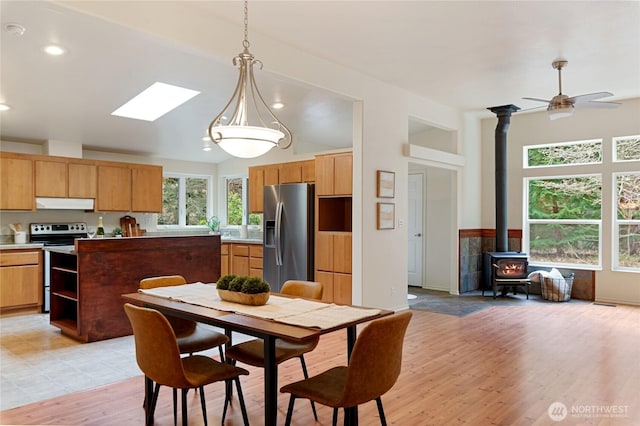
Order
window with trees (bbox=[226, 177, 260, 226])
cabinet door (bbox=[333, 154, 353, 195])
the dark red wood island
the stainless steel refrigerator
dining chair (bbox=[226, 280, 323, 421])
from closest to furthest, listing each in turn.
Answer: dining chair (bbox=[226, 280, 323, 421]), the dark red wood island, cabinet door (bbox=[333, 154, 353, 195]), the stainless steel refrigerator, window with trees (bbox=[226, 177, 260, 226])

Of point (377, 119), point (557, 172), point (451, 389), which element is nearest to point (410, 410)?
point (451, 389)

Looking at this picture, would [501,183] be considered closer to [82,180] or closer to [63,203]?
[82,180]

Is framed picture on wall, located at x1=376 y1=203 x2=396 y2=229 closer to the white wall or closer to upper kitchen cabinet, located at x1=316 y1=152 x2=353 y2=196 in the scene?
upper kitchen cabinet, located at x1=316 y1=152 x2=353 y2=196

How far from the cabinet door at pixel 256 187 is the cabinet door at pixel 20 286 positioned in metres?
3.15

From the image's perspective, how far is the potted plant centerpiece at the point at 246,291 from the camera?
2473 millimetres

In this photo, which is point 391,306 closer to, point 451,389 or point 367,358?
point 451,389

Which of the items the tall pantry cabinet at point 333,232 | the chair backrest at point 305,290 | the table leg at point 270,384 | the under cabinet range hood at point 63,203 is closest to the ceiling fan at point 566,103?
the tall pantry cabinet at point 333,232

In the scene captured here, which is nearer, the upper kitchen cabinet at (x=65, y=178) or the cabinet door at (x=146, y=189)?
the upper kitchen cabinet at (x=65, y=178)

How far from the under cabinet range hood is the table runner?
403cm

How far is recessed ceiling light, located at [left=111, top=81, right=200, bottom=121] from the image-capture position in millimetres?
5336

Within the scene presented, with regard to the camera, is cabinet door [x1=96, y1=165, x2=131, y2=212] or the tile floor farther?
cabinet door [x1=96, y1=165, x2=131, y2=212]

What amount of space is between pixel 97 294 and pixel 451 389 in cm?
334

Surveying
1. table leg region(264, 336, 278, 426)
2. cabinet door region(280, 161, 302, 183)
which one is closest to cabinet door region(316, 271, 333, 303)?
cabinet door region(280, 161, 302, 183)

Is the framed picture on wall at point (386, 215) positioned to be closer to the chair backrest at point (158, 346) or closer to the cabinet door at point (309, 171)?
the cabinet door at point (309, 171)
